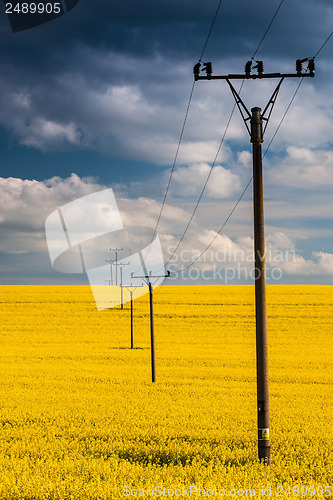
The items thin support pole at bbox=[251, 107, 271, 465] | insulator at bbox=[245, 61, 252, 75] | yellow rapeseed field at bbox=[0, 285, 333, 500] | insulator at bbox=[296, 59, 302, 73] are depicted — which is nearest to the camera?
yellow rapeseed field at bbox=[0, 285, 333, 500]

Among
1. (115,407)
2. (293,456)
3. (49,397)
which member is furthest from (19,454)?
(49,397)

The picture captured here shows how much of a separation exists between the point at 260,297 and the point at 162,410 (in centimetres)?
1024

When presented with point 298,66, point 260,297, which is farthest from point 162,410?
point 298,66

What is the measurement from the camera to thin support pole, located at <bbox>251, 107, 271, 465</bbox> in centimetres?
1158

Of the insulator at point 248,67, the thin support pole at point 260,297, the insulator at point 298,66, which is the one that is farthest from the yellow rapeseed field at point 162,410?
the insulator at point 298,66

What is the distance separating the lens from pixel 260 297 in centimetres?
1168

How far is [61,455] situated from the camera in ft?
41.3

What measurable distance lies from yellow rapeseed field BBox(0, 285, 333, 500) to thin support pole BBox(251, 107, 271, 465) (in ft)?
2.24

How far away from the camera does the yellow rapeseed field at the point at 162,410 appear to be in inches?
396

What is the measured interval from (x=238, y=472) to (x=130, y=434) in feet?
18.3

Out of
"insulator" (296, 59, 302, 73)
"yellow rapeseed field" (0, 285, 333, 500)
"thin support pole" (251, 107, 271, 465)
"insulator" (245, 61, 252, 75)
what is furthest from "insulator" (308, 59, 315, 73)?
"yellow rapeseed field" (0, 285, 333, 500)

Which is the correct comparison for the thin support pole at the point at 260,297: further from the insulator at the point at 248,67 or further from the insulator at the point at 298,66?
the insulator at the point at 298,66

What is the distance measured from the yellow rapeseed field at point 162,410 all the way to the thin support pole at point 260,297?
683 mm

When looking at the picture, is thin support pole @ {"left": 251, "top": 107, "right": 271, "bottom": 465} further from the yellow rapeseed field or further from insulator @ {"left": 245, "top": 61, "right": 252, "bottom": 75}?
insulator @ {"left": 245, "top": 61, "right": 252, "bottom": 75}
